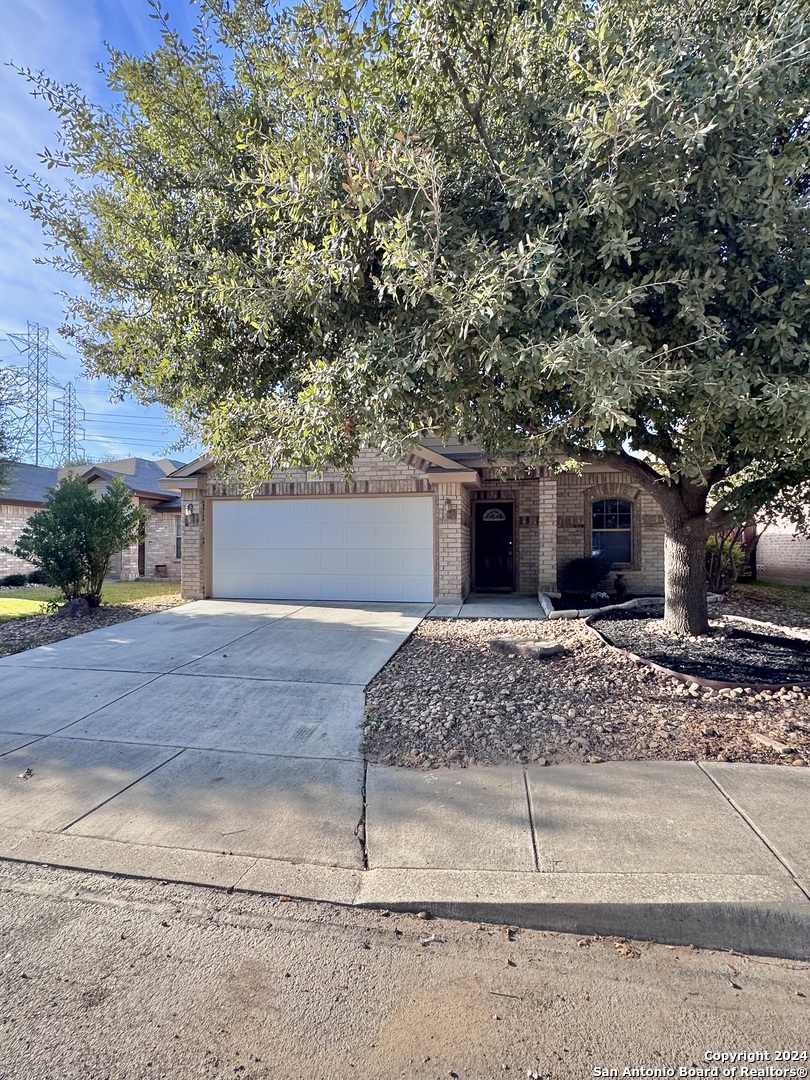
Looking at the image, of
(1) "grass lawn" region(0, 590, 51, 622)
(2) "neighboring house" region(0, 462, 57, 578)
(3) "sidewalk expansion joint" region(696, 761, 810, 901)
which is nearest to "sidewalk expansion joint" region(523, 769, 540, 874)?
(3) "sidewalk expansion joint" region(696, 761, 810, 901)

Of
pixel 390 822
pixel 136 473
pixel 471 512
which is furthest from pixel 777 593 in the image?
pixel 136 473

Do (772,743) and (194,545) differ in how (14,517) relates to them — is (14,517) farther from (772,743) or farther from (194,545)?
(772,743)

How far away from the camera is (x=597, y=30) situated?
10.6ft

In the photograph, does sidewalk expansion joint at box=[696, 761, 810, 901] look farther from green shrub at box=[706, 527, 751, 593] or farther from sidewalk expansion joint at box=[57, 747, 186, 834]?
green shrub at box=[706, 527, 751, 593]

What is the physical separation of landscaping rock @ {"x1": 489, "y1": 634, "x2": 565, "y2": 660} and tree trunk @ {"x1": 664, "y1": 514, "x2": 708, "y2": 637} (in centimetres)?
184

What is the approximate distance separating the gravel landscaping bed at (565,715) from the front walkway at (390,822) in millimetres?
233

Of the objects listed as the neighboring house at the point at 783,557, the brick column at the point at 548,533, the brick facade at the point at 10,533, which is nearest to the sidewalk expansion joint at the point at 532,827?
the brick column at the point at 548,533

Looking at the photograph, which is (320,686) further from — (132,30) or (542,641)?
(132,30)

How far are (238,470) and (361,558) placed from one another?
4902mm

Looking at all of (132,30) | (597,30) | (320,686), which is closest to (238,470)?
(320,686)

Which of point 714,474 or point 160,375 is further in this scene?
point 714,474

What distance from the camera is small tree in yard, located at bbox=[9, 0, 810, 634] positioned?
129 inches

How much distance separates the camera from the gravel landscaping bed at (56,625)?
7.96 metres

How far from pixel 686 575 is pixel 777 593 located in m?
7.26
